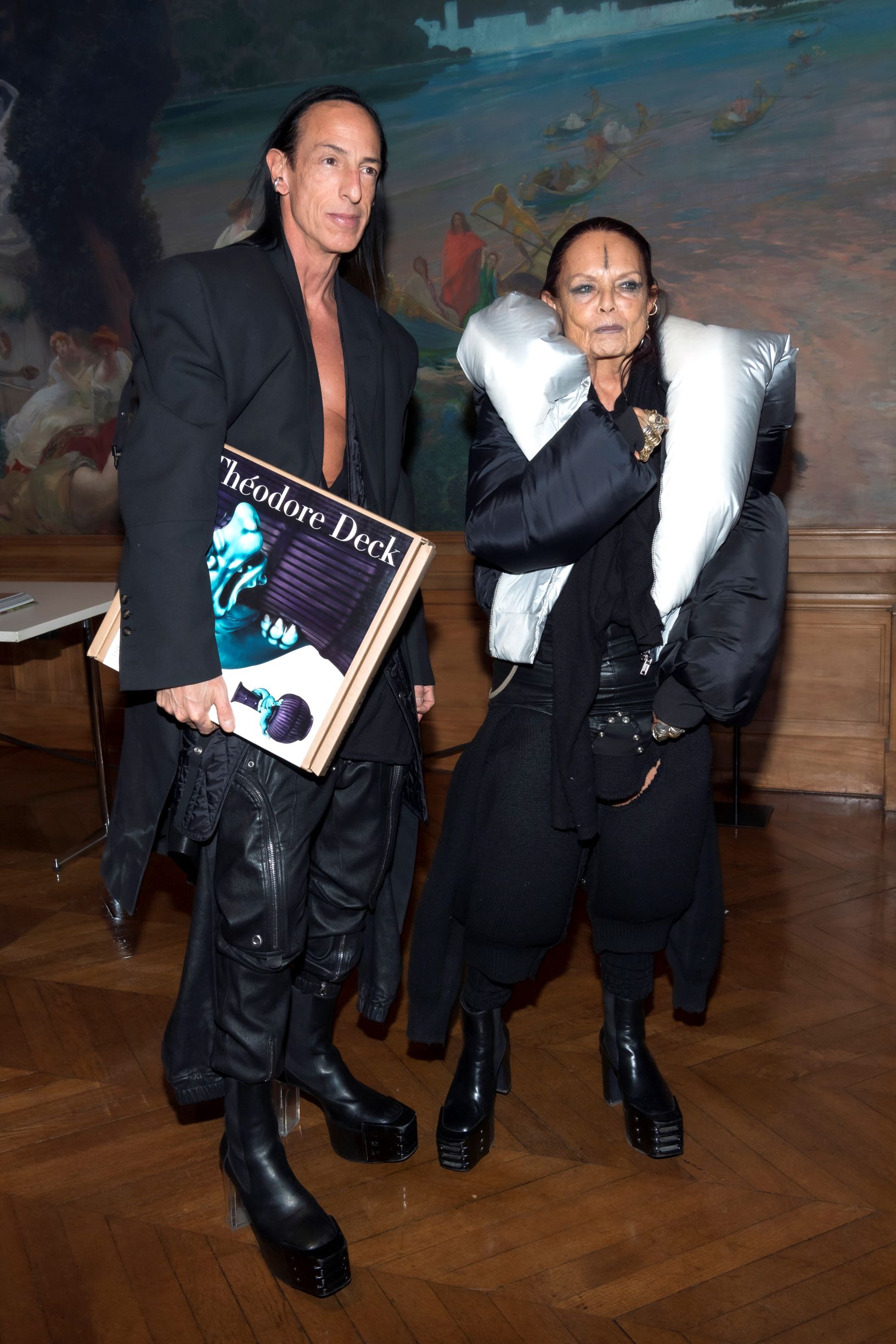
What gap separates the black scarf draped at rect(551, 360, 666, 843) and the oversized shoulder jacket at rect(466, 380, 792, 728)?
0.23ft

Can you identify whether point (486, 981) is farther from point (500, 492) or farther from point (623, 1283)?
point (500, 492)

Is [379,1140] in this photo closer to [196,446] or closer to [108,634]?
[108,634]

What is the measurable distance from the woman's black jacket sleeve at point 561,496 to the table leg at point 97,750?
106 inches

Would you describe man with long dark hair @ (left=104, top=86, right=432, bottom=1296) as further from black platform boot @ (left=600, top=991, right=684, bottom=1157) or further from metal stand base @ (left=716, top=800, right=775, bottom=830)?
metal stand base @ (left=716, top=800, right=775, bottom=830)

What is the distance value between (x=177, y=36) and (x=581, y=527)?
453cm

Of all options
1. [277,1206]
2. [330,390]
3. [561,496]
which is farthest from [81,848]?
[561,496]

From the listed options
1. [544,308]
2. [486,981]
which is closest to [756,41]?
[544,308]

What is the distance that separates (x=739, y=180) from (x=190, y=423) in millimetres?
3593

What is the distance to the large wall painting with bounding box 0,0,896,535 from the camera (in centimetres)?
461

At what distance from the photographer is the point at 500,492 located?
2.16 meters

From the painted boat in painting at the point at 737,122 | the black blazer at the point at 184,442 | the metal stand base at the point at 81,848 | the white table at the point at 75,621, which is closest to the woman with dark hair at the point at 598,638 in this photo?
the black blazer at the point at 184,442

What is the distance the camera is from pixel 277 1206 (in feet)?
7.16

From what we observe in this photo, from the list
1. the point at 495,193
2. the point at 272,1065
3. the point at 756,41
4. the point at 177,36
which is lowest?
the point at 272,1065

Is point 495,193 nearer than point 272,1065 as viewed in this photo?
No
